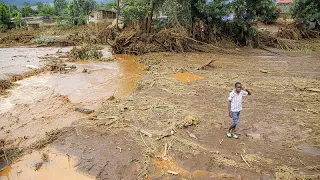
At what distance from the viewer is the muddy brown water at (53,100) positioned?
5.04 meters

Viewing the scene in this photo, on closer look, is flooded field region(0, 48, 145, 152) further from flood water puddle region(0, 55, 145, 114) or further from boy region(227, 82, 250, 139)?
boy region(227, 82, 250, 139)

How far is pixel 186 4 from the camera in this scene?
1814 centimetres

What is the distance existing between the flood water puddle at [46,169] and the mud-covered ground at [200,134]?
170 millimetres

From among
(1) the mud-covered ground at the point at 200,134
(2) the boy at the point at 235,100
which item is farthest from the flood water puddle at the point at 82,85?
(2) the boy at the point at 235,100

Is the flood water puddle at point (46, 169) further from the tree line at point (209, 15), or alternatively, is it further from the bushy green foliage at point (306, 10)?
the bushy green foliage at point (306, 10)

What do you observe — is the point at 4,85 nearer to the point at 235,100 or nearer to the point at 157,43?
the point at 235,100

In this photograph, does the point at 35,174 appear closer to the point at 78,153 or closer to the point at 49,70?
the point at 78,153

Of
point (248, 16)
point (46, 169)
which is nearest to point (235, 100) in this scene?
point (46, 169)

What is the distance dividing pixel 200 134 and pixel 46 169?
141 inches

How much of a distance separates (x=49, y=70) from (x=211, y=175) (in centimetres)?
1187

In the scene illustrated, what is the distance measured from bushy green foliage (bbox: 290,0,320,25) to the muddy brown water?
1685cm

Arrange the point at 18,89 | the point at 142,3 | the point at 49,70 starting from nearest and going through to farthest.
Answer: the point at 18,89 → the point at 49,70 → the point at 142,3

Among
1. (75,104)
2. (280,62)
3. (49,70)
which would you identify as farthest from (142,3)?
(75,104)

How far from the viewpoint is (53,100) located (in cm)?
899
